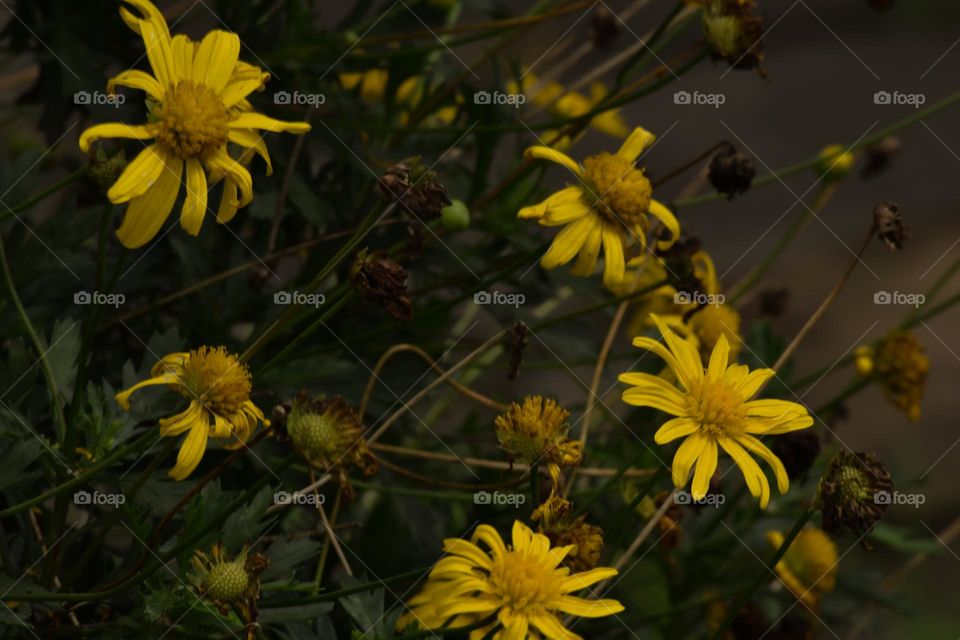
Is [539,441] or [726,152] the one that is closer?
[539,441]

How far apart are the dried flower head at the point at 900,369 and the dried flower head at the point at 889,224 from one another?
291mm

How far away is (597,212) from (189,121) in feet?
1.27

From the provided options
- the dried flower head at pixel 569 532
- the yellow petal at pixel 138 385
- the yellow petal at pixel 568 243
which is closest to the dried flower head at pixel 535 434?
the dried flower head at pixel 569 532

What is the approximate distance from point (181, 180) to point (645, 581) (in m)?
0.80

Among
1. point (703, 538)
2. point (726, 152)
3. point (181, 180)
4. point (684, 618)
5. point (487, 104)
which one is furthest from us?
point (684, 618)

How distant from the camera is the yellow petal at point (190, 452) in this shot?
932 millimetres

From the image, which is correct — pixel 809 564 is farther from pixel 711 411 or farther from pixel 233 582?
pixel 233 582

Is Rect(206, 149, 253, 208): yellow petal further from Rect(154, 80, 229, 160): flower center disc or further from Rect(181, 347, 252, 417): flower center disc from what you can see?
Rect(181, 347, 252, 417): flower center disc

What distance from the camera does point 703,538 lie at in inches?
60.0

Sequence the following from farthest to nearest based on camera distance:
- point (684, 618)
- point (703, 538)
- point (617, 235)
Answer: point (684, 618)
point (703, 538)
point (617, 235)

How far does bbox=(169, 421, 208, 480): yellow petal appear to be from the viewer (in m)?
0.93

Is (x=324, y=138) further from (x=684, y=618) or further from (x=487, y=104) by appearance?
(x=684, y=618)

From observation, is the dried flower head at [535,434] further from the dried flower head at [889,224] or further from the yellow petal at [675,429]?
the dried flower head at [889,224]

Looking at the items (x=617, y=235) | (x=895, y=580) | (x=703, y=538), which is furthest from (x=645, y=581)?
(x=617, y=235)
